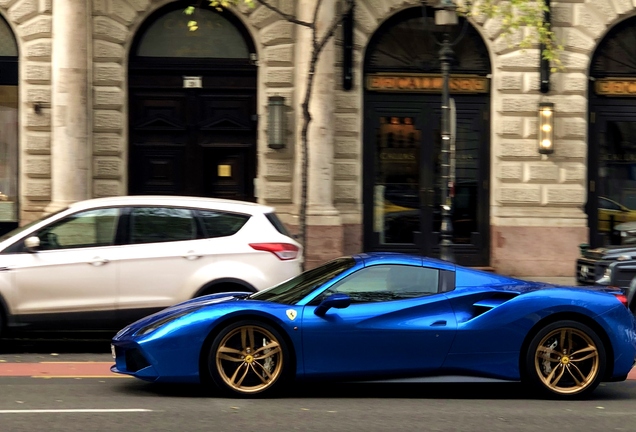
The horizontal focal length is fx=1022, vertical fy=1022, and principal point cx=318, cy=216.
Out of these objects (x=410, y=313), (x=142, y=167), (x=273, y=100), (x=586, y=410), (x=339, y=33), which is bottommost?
(x=586, y=410)

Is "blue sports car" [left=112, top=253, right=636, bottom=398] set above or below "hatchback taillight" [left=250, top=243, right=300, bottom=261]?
below

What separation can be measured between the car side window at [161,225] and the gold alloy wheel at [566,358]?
454 cm

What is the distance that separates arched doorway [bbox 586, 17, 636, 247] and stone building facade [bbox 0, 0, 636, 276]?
0.14ft

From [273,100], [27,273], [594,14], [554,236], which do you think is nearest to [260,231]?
[27,273]

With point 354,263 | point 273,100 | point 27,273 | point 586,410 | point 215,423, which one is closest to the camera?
point 215,423

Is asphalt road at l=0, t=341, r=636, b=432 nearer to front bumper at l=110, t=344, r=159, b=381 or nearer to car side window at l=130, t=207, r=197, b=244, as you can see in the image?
front bumper at l=110, t=344, r=159, b=381

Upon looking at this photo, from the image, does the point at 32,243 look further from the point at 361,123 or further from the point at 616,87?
the point at 616,87

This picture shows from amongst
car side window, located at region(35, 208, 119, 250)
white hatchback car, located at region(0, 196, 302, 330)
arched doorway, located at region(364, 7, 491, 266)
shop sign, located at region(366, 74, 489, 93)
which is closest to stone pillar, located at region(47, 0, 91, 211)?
arched doorway, located at region(364, 7, 491, 266)

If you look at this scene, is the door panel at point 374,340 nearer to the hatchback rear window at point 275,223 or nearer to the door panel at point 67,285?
the hatchback rear window at point 275,223

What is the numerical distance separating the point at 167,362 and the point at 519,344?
2893 millimetres

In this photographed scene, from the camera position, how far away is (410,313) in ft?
27.7

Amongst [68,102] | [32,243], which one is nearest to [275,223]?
[32,243]

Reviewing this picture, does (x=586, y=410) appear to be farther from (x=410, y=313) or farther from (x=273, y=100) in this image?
(x=273, y=100)

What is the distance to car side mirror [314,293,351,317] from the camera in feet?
27.1
